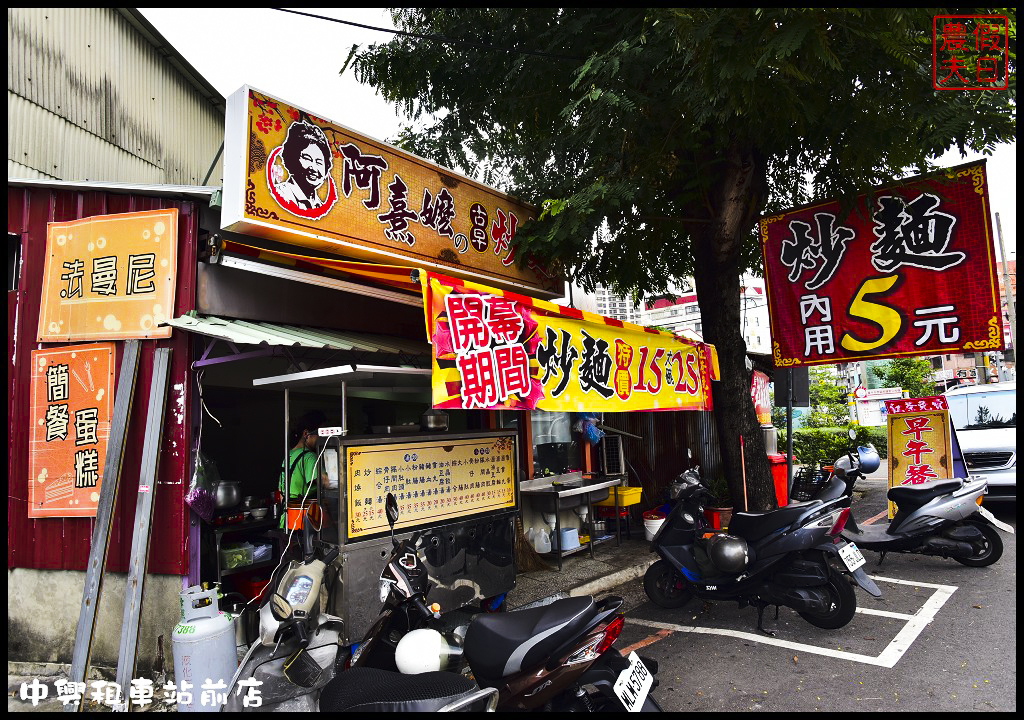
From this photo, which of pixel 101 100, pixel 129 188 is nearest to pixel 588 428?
pixel 129 188

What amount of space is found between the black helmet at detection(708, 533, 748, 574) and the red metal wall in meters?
4.60

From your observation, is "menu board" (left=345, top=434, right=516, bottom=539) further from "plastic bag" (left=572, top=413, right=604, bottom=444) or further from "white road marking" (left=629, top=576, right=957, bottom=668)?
"plastic bag" (left=572, top=413, right=604, bottom=444)

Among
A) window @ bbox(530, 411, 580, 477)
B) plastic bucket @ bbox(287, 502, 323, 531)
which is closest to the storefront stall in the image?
plastic bucket @ bbox(287, 502, 323, 531)

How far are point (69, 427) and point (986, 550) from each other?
9.84m

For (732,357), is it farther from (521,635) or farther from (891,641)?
Answer: (521,635)

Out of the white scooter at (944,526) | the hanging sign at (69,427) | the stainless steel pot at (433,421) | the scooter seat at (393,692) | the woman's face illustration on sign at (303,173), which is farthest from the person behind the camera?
the white scooter at (944,526)

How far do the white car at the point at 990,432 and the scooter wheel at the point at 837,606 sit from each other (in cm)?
538

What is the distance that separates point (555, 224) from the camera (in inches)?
264

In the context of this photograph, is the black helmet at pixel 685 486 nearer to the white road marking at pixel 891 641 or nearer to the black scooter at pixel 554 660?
the white road marking at pixel 891 641

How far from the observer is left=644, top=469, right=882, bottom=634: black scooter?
526 cm

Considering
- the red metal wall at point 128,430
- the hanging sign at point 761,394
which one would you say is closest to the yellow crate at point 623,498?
the hanging sign at point 761,394

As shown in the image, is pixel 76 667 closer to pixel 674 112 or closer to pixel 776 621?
pixel 776 621

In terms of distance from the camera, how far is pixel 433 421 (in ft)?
19.1

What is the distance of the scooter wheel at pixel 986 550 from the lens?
7027 mm
